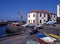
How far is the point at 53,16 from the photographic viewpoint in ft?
214

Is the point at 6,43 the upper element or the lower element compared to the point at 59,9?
lower

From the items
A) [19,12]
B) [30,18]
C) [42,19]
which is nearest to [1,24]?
[30,18]

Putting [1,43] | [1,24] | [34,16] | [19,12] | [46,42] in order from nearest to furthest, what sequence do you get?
[46,42]
[1,43]
[19,12]
[1,24]
[34,16]

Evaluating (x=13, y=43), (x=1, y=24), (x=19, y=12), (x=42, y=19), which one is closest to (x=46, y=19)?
(x=42, y=19)

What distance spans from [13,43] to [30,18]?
4373cm

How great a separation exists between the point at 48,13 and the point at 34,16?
7.53m

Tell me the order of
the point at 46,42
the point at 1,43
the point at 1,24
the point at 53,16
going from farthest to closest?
1. the point at 53,16
2. the point at 1,24
3. the point at 1,43
4. the point at 46,42

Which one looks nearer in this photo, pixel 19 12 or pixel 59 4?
pixel 19 12

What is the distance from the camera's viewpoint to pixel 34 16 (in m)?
60.1

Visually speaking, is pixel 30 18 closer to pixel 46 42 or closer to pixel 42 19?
pixel 42 19

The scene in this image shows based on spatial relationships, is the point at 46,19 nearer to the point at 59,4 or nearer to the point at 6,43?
the point at 59,4

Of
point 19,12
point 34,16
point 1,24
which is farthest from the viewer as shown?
point 34,16

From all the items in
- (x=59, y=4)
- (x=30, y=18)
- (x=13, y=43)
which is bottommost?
(x=13, y=43)

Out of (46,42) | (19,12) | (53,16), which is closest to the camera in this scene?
(46,42)
